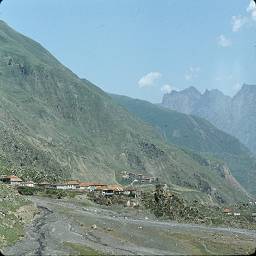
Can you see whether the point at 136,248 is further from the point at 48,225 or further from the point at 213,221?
the point at 213,221

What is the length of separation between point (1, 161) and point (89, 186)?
33.3 m

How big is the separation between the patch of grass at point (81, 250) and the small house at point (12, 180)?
76.3m

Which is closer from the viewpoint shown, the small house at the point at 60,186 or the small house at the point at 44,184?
the small house at the point at 44,184

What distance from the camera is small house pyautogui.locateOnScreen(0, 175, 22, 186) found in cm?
15223

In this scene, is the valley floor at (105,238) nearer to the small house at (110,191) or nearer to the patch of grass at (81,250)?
the patch of grass at (81,250)

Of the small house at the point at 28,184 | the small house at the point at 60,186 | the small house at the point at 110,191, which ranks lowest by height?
the small house at the point at 28,184

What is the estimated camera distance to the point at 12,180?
154m

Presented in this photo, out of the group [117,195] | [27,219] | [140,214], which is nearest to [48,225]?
[27,219]

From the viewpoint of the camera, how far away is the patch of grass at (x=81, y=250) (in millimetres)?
69625

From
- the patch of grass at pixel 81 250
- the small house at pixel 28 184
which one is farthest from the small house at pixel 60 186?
the patch of grass at pixel 81 250

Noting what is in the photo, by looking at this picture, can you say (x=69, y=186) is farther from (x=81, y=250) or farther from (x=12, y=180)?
(x=81, y=250)

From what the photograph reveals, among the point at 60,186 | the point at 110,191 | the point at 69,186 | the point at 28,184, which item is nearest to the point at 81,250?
the point at 28,184

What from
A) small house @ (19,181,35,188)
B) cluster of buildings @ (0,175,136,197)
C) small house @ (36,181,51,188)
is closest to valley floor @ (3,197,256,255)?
small house @ (19,181,35,188)

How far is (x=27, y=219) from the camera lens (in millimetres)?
103875
